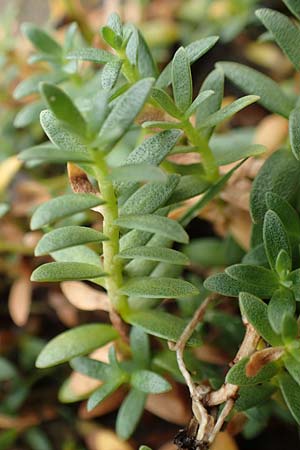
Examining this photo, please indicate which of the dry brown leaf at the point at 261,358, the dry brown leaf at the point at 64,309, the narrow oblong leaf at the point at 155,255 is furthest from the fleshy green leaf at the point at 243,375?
the dry brown leaf at the point at 64,309

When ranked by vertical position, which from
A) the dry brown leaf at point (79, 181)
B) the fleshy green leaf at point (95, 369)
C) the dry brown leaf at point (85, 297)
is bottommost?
the fleshy green leaf at point (95, 369)

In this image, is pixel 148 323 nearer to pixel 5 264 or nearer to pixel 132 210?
pixel 132 210

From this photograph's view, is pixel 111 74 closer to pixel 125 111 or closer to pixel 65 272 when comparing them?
pixel 125 111

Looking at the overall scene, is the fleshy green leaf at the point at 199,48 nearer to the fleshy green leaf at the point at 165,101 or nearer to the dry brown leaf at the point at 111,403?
the fleshy green leaf at the point at 165,101

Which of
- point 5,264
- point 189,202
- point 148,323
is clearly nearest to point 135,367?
point 148,323

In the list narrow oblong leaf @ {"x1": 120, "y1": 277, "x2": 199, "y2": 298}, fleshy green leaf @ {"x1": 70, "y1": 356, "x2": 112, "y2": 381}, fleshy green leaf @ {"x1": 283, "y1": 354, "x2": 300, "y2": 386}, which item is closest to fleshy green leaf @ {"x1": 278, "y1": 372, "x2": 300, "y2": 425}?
fleshy green leaf @ {"x1": 283, "y1": 354, "x2": 300, "y2": 386}

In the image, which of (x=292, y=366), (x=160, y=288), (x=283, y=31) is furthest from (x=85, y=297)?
(x=283, y=31)

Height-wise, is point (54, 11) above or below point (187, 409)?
above
